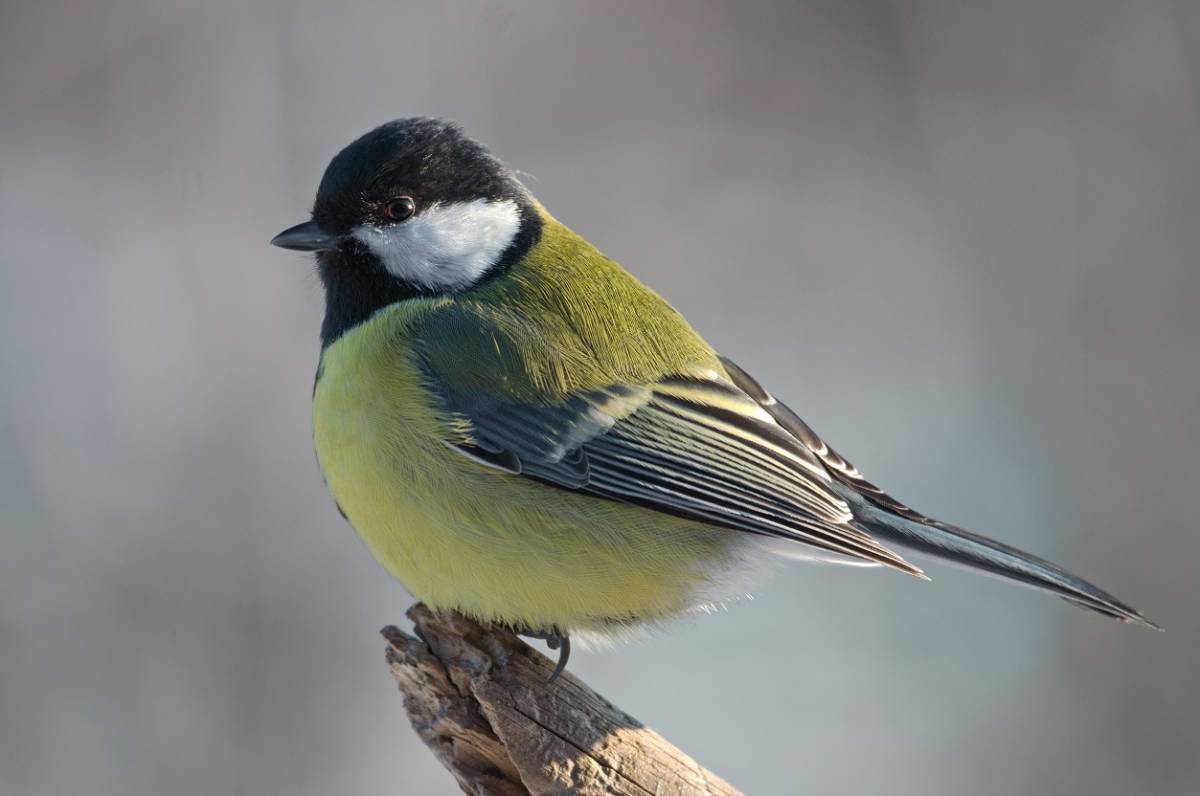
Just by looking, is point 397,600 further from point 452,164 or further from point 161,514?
point 452,164

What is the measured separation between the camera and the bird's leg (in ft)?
8.24

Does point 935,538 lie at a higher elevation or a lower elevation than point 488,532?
higher

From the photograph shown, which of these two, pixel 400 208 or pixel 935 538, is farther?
pixel 400 208

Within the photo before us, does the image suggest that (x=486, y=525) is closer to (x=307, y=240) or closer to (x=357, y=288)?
(x=357, y=288)

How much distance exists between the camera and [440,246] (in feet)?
9.34

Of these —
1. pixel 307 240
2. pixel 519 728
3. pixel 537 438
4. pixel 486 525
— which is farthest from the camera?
pixel 307 240

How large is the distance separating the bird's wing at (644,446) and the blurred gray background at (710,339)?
1634 mm

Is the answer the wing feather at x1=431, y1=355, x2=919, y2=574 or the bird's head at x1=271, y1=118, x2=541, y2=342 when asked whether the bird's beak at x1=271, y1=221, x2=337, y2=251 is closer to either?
the bird's head at x1=271, y1=118, x2=541, y2=342

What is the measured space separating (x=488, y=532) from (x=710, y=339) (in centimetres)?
260

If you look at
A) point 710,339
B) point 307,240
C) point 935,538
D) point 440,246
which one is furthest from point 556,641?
point 710,339

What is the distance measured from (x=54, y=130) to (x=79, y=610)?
1.93 m

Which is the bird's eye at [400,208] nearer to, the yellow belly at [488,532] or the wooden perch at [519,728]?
the yellow belly at [488,532]

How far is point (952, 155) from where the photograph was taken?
5172 millimetres

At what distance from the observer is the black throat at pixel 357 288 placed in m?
2.83
